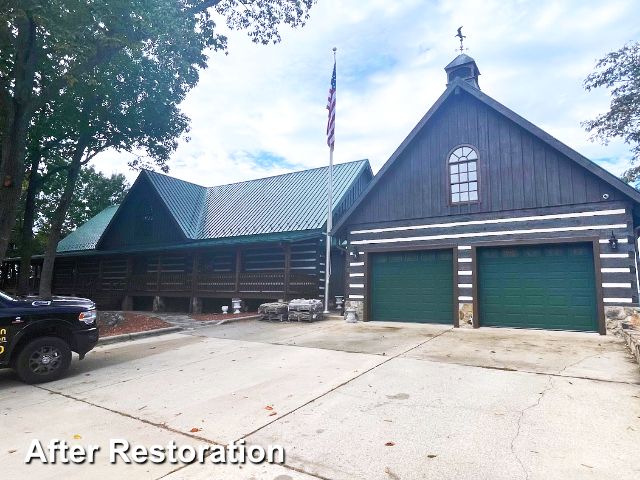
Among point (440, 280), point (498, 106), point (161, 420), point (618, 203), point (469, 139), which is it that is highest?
point (498, 106)

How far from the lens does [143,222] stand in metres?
24.9

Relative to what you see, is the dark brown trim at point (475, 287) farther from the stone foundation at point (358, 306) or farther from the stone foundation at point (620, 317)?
the stone foundation at point (358, 306)

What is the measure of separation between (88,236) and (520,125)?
31.4m

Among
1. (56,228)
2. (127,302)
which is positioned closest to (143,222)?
(127,302)

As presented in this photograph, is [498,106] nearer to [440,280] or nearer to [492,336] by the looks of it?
[440,280]

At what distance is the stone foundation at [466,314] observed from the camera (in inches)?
457

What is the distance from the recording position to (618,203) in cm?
1006

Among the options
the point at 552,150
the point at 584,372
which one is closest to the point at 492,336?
the point at 584,372

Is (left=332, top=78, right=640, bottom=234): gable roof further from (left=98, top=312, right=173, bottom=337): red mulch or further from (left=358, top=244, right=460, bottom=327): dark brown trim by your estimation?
(left=98, top=312, right=173, bottom=337): red mulch

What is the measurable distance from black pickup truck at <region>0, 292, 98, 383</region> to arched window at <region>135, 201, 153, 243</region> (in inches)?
715

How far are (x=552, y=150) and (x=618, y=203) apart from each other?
7.20 ft

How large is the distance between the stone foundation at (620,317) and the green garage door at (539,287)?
0.33 metres

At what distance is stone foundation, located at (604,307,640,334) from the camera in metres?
9.55

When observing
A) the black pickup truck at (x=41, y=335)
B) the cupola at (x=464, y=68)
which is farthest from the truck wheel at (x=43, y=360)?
→ the cupola at (x=464, y=68)
